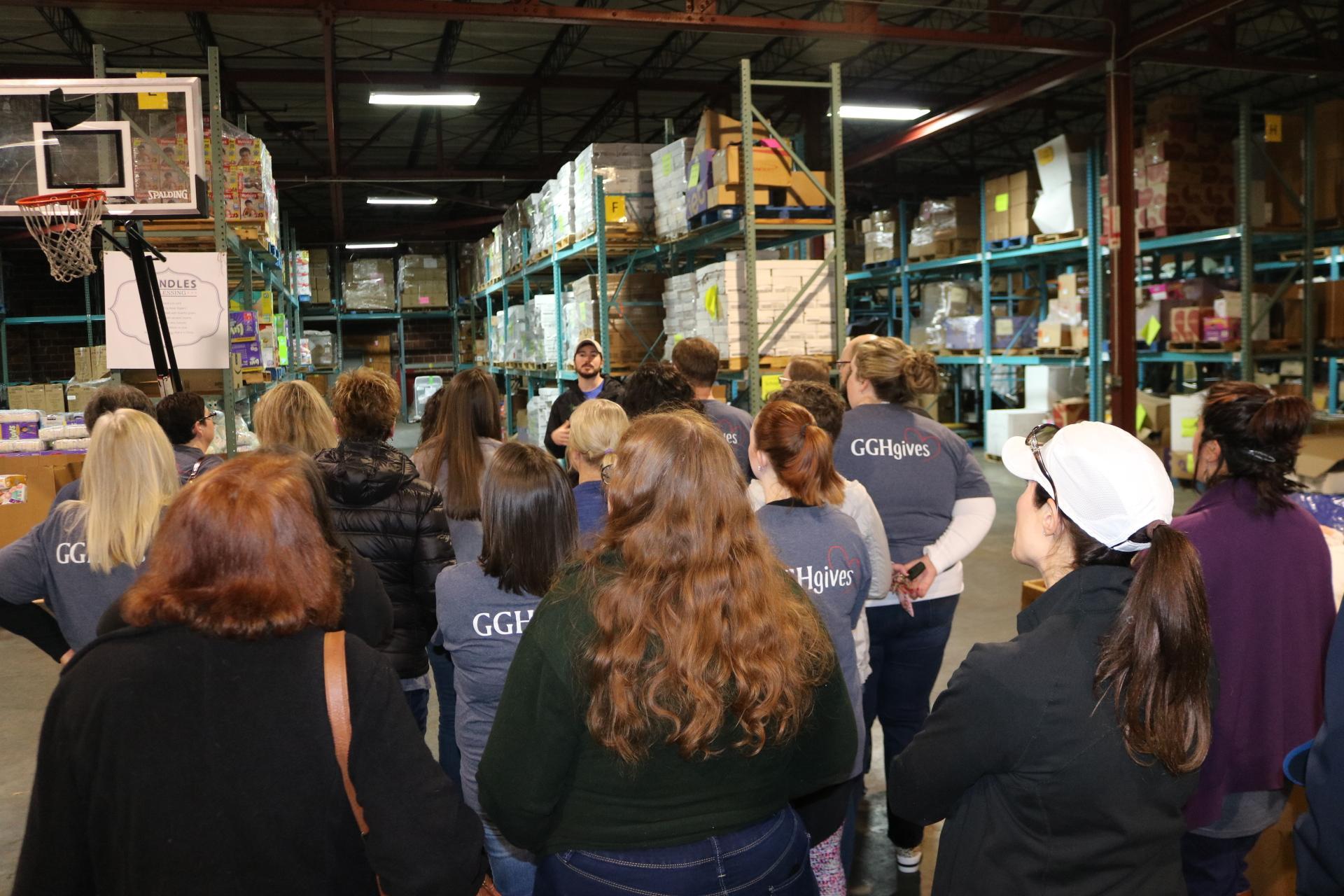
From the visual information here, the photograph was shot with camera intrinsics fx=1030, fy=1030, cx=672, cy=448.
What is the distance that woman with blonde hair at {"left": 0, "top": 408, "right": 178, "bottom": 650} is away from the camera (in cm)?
290

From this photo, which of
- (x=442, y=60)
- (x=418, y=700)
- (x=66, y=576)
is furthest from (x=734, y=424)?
(x=442, y=60)

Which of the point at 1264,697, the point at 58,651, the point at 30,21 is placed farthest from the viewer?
the point at 30,21

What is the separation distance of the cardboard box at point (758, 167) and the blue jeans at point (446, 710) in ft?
13.1

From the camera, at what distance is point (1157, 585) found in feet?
5.38

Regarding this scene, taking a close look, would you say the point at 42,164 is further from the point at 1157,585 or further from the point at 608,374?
the point at 1157,585

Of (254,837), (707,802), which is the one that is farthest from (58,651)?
(707,802)

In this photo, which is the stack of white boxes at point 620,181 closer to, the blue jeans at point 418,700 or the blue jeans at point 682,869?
the blue jeans at point 418,700

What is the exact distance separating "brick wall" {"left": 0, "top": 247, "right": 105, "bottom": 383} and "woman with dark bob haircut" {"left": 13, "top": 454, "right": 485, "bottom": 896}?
69.1 feet

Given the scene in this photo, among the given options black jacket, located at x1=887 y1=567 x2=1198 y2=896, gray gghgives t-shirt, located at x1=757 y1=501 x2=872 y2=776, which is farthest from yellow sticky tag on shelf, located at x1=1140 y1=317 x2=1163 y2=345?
black jacket, located at x1=887 y1=567 x2=1198 y2=896

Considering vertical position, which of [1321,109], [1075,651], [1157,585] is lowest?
[1075,651]

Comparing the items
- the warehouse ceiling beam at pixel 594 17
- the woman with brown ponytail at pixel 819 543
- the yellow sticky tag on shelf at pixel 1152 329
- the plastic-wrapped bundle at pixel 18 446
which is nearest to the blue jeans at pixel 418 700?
the woman with brown ponytail at pixel 819 543

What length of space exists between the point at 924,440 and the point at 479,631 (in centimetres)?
183

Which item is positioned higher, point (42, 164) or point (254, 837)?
point (42, 164)

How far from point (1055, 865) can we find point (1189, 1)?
10461mm
